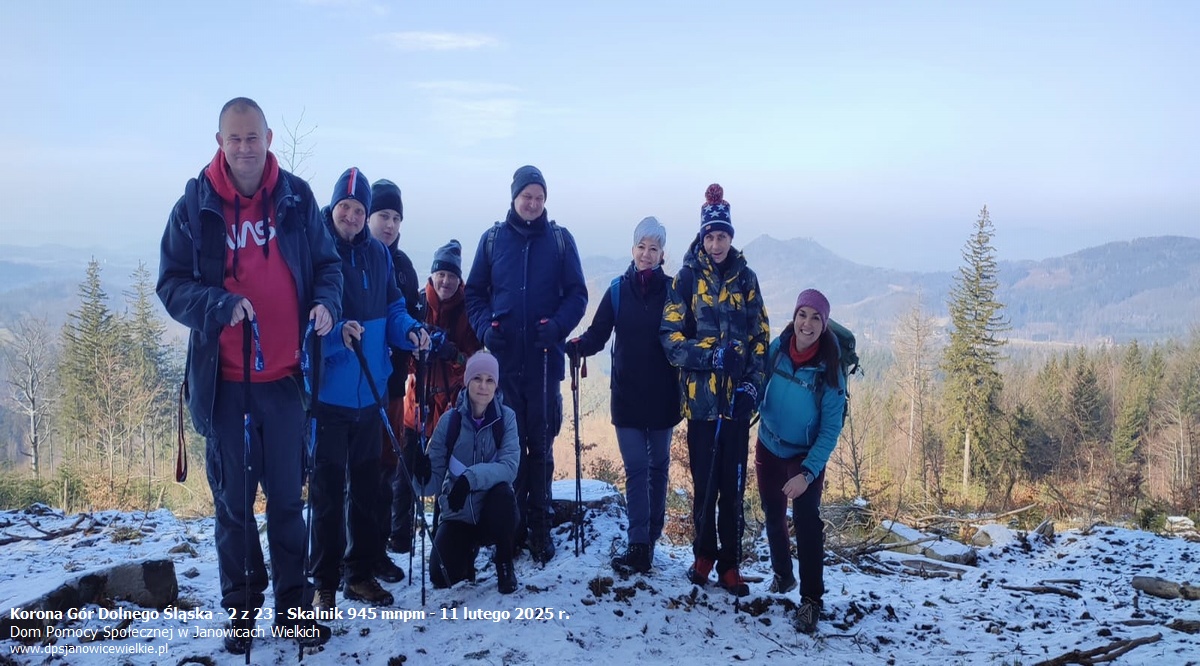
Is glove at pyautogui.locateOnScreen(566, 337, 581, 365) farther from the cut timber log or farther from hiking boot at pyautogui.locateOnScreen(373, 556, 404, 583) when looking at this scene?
the cut timber log

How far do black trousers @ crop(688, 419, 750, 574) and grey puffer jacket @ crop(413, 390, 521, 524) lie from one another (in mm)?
1367

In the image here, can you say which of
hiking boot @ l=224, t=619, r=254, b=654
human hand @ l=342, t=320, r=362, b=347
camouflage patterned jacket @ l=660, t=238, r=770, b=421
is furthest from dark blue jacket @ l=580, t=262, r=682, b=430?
hiking boot @ l=224, t=619, r=254, b=654

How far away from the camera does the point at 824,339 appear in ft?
16.8

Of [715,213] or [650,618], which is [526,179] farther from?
[650,618]

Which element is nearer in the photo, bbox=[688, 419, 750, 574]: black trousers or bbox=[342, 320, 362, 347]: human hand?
bbox=[342, 320, 362, 347]: human hand

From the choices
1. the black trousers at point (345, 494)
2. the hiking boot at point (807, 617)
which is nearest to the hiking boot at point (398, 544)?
the black trousers at point (345, 494)

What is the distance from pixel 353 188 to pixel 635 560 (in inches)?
136

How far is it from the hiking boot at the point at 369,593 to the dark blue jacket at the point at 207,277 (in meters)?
1.60

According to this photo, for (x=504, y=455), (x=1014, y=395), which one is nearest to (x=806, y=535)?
(x=504, y=455)

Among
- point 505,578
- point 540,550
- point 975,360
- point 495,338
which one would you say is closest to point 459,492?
point 505,578

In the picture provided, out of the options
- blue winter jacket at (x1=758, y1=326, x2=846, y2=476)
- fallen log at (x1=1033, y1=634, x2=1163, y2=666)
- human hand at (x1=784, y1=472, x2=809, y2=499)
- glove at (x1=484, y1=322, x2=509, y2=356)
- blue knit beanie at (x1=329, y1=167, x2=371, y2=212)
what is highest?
blue knit beanie at (x1=329, y1=167, x2=371, y2=212)

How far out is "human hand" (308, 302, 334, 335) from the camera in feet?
12.9

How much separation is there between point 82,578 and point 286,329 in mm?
2217

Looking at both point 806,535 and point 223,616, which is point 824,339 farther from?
point 223,616
